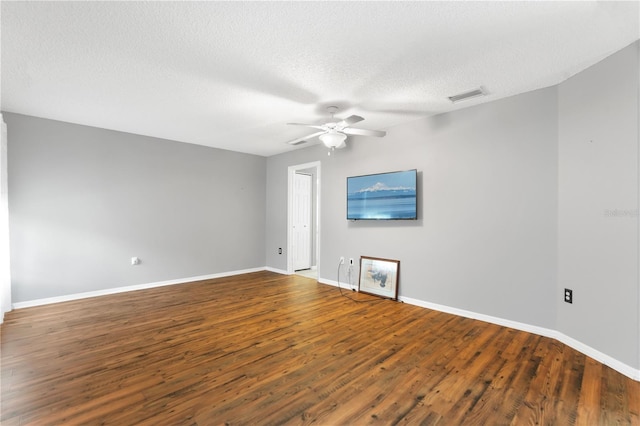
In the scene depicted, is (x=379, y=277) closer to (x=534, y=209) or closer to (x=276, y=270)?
(x=534, y=209)

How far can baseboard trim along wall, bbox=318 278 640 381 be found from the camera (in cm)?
231

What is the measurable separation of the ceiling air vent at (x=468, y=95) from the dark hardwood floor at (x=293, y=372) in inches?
102

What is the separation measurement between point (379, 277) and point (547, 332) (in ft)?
6.78

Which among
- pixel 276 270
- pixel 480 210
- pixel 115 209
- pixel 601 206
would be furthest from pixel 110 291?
pixel 601 206

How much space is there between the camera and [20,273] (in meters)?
3.93

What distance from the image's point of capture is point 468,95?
10.7 ft

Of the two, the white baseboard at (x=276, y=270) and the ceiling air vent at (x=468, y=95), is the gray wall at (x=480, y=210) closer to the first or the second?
the ceiling air vent at (x=468, y=95)

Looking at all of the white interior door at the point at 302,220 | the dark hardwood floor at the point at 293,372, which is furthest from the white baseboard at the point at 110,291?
the white interior door at the point at 302,220

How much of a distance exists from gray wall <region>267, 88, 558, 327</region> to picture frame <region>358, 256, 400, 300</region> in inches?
4.2

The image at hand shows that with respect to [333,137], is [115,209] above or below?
below

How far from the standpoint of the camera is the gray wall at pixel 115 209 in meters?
4.00

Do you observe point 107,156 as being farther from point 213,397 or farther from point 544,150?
point 544,150

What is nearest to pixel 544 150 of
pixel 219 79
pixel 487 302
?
pixel 487 302

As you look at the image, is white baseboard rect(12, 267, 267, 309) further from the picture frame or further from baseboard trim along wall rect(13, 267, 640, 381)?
the picture frame
